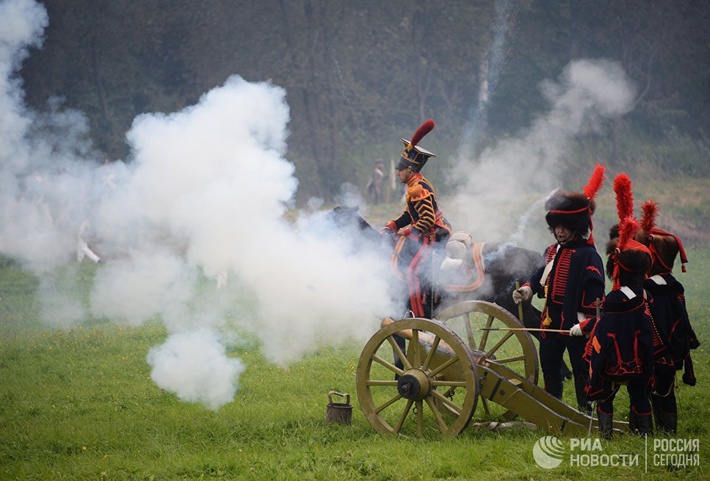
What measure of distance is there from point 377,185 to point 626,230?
1997cm

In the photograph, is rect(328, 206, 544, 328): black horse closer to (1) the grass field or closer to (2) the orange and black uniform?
(2) the orange and black uniform

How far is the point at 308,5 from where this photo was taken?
2845 centimetres

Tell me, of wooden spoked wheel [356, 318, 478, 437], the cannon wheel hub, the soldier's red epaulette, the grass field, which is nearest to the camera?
the grass field

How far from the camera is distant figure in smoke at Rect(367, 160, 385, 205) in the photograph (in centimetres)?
2567

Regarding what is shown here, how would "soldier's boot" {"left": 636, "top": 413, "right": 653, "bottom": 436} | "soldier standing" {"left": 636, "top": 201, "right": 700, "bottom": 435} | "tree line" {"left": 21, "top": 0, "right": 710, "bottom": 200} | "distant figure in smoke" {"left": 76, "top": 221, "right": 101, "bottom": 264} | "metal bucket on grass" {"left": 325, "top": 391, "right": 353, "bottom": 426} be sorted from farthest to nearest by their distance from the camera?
"tree line" {"left": 21, "top": 0, "right": 710, "bottom": 200} → "distant figure in smoke" {"left": 76, "top": 221, "right": 101, "bottom": 264} → "metal bucket on grass" {"left": 325, "top": 391, "right": 353, "bottom": 426} → "soldier standing" {"left": 636, "top": 201, "right": 700, "bottom": 435} → "soldier's boot" {"left": 636, "top": 413, "right": 653, "bottom": 436}

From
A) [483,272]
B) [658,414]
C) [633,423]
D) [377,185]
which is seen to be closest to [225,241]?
[483,272]

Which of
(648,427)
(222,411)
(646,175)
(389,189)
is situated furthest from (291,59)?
(648,427)

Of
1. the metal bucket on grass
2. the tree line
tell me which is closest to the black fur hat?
the metal bucket on grass

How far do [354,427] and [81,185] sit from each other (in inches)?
315

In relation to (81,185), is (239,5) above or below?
above

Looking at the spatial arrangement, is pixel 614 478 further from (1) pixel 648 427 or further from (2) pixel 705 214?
(2) pixel 705 214

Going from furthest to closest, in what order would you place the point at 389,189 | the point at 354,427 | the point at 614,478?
the point at 389,189 → the point at 354,427 → the point at 614,478

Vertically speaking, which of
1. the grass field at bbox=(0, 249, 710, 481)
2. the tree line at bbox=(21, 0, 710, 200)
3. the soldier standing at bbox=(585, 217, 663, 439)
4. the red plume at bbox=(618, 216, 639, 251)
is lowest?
the grass field at bbox=(0, 249, 710, 481)

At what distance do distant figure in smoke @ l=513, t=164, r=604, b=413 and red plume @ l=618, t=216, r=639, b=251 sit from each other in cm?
60
